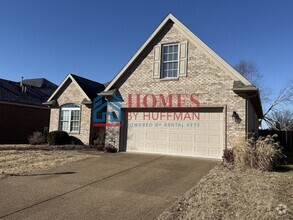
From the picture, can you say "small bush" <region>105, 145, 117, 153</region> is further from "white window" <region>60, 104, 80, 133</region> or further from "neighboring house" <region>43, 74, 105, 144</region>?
"white window" <region>60, 104, 80, 133</region>

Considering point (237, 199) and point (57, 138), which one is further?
point (57, 138)

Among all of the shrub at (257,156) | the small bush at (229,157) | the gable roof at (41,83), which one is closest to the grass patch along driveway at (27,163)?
the small bush at (229,157)

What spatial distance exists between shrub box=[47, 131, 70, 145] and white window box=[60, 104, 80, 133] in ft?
3.16

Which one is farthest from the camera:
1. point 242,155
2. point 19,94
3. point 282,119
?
point 282,119

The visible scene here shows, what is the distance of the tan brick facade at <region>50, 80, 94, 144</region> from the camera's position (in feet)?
59.1

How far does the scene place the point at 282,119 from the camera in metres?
44.1

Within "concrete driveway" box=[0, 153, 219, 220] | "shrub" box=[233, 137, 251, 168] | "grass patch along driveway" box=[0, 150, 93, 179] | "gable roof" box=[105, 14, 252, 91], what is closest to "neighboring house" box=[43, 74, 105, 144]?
"gable roof" box=[105, 14, 252, 91]

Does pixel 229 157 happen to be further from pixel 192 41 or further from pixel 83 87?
pixel 83 87

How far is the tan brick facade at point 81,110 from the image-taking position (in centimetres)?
1800

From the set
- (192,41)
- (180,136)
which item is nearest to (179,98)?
(180,136)

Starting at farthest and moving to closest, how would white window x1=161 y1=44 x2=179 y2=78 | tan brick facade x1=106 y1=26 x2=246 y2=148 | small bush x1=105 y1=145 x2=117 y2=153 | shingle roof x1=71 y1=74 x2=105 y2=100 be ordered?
1. shingle roof x1=71 y1=74 x2=105 y2=100
2. small bush x1=105 y1=145 x2=117 y2=153
3. white window x1=161 y1=44 x2=179 y2=78
4. tan brick facade x1=106 y1=26 x2=246 y2=148

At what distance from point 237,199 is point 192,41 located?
9.23 metres

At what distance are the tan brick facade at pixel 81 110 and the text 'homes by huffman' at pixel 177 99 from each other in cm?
356

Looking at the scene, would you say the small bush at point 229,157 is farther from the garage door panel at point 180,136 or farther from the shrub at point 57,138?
the shrub at point 57,138
